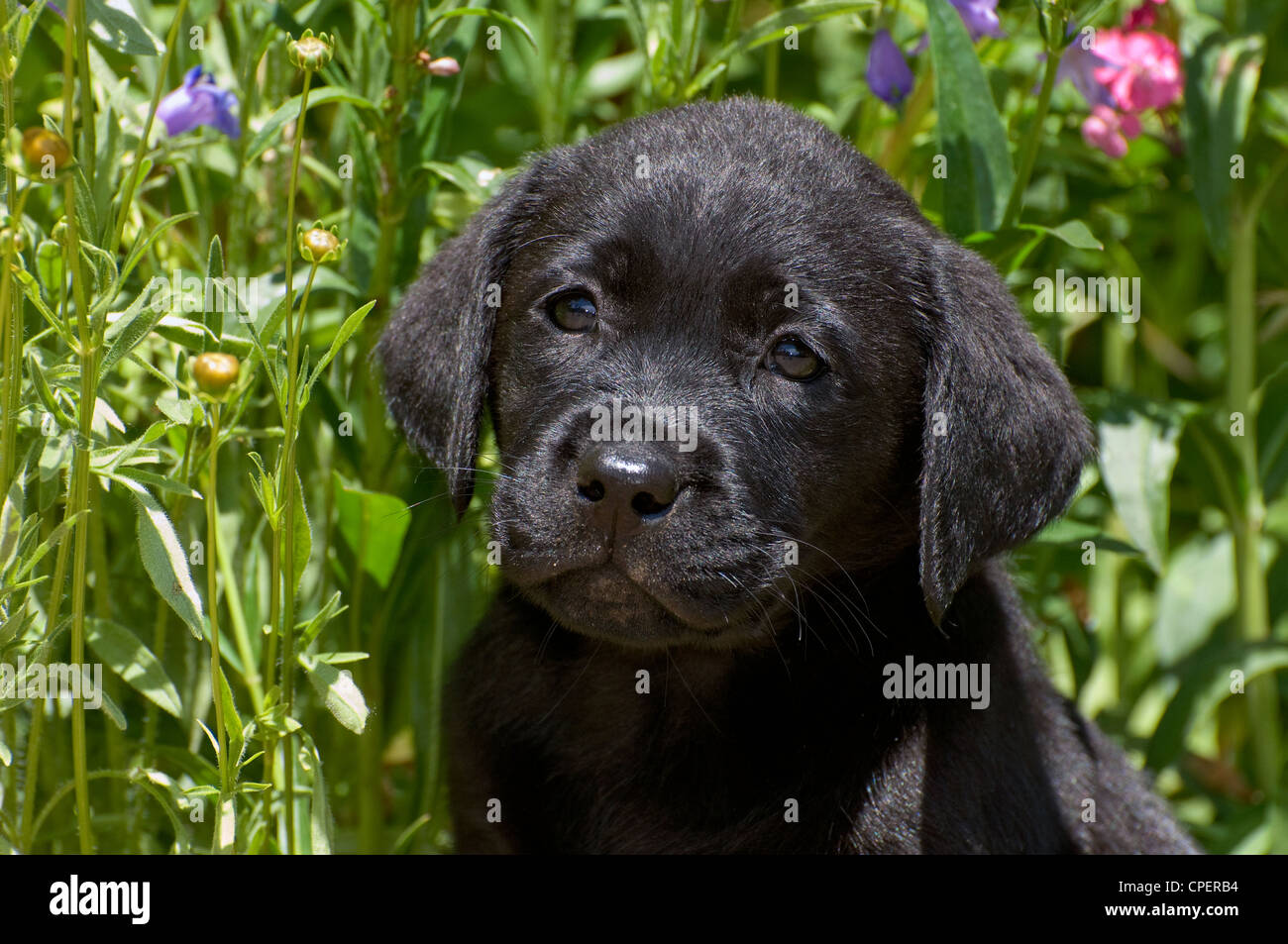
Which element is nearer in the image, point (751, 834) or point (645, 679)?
point (751, 834)

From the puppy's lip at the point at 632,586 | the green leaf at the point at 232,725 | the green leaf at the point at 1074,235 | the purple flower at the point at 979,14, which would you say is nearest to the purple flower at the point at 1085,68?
the purple flower at the point at 979,14

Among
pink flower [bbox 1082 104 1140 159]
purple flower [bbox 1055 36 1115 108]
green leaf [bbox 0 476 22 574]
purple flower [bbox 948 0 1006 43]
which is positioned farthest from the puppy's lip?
pink flower [bbox 1082 104 1140 159]

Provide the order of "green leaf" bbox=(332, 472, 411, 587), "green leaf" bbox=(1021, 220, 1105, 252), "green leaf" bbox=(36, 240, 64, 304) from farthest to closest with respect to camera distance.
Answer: "green leaf" bbox=(332, 472, 411, 587), "green leaf" bbox=(1021, 220, 1105, 252), "green leaf" bbox=(36, 240, 64, 304)

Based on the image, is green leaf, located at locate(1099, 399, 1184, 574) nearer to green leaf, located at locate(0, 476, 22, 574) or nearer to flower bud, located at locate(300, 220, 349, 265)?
flower bud, located at locate(300, 220, 349, 265)

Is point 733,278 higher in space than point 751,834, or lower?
higher

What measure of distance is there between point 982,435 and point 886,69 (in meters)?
0.92

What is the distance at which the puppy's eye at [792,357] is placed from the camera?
2490mm

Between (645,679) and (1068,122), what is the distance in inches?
72.3

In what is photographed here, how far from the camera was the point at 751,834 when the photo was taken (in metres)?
2.53

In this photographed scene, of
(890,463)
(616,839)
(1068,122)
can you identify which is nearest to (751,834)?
(616,839)

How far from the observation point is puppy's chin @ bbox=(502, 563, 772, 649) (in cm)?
231

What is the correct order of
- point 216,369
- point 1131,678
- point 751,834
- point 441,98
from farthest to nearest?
point 1131,678 < point 441,98 < point 751,834 < point 216,369

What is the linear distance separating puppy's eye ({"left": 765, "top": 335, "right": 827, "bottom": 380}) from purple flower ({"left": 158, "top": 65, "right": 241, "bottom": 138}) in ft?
3.68
